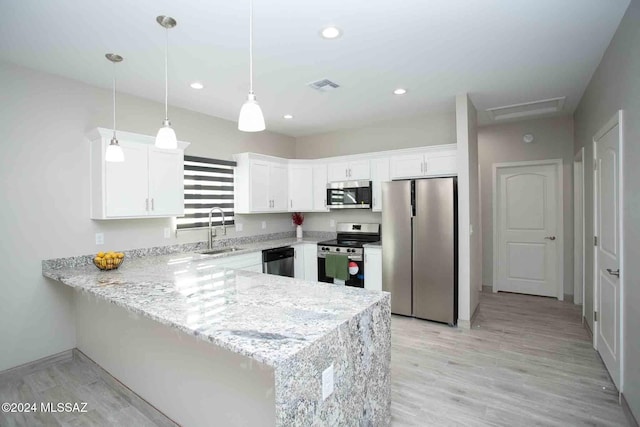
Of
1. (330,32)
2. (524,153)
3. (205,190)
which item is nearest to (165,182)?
(205,190)

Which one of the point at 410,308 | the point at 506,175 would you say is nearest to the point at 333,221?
the point at 410,308

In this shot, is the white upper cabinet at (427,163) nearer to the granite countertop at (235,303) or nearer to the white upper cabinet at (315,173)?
the white upper cabinet at (315,173)

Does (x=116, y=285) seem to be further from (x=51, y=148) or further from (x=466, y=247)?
(x=466, y=247)

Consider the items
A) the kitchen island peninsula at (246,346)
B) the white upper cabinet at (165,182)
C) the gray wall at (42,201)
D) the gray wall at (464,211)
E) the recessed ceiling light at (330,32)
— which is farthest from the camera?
the gray wall at (464,211)

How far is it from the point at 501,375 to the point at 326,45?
9.89 ft

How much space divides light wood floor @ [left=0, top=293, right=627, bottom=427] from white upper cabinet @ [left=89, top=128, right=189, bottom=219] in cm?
146

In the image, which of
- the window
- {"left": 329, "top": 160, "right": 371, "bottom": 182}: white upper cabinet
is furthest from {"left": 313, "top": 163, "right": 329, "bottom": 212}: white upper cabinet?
the window

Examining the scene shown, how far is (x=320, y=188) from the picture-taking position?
5.15 m

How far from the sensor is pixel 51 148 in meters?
2.95

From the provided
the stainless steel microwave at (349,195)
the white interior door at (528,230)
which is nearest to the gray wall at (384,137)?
the stainless steel microwave at (349,195)

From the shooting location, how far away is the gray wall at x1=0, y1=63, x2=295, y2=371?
273cm

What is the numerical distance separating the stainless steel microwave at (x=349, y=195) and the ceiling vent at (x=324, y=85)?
1.59 metres

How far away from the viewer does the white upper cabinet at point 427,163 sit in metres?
4.04

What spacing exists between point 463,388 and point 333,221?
3.30 meters
